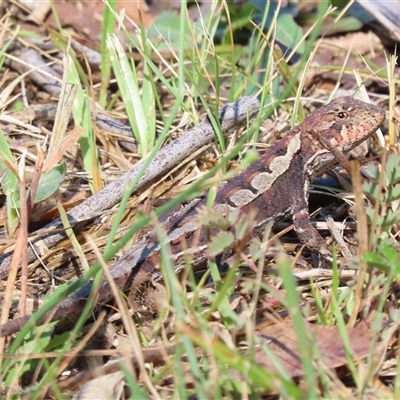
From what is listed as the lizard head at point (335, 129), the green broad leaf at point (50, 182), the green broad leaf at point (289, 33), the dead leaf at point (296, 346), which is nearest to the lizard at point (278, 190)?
the lizard head at point (335, 129)

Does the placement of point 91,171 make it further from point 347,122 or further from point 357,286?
point 357,286

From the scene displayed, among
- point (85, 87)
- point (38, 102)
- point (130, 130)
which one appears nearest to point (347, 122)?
point (130, 130)

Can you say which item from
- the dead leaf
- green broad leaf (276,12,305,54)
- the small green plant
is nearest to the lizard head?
the small green plant

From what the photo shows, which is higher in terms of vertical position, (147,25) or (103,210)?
(147,25)

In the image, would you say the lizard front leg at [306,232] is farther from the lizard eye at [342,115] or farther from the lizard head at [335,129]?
the lizard eye at [342,115]

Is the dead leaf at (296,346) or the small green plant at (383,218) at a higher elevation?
the small green plant at (383,218)

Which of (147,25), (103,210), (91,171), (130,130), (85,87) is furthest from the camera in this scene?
(147,25)

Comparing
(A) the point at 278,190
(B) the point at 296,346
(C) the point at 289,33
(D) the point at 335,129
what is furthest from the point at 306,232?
(C) the point at 289,33
